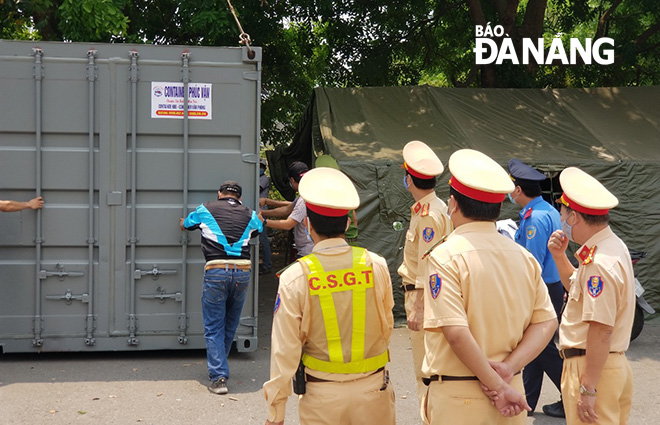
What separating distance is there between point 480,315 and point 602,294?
89 centimetres

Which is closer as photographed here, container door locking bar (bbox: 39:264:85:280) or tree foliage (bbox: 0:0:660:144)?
container door locking bar (bbox: 39:264:85:280)

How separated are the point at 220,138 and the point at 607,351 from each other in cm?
465

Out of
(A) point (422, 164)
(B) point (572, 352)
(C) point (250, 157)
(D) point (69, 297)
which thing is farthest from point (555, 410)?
(D) point (69, 297)

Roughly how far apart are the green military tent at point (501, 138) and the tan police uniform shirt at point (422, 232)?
3.62 meters

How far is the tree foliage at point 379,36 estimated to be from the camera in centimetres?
1180

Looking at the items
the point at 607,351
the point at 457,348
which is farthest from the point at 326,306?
the point at 607,351

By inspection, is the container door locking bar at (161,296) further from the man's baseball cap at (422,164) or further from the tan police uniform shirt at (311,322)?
the tan police uniform shirt at (311,322)

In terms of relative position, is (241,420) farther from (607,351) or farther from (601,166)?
(601,166)

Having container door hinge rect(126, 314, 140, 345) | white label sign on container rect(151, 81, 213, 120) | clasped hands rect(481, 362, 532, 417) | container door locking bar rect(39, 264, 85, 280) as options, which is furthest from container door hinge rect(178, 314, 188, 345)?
clasped hands rect(481, 362, 532, 417)

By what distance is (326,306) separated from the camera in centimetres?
365

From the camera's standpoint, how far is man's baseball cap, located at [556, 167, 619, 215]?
4.07m

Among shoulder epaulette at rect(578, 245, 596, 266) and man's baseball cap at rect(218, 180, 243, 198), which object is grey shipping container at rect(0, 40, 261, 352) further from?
shoulder epaulette at rect(578, 245, 596, 266)

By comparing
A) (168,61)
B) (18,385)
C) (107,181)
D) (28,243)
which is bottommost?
(18,385)

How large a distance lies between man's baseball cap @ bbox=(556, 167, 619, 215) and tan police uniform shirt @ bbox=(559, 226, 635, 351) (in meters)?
0.14
